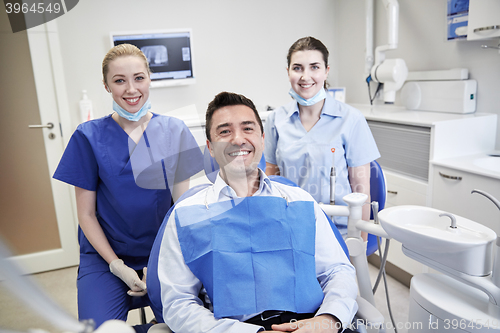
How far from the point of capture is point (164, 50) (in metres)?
0.79

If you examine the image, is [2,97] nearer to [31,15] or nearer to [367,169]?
[31,15]

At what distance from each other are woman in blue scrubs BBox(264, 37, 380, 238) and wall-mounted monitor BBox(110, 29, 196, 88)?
18.9 inches

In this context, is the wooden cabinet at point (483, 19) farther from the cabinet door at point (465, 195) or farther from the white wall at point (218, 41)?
the white wall at point (218, 41)

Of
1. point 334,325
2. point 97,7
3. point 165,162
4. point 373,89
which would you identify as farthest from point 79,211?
point 373,89

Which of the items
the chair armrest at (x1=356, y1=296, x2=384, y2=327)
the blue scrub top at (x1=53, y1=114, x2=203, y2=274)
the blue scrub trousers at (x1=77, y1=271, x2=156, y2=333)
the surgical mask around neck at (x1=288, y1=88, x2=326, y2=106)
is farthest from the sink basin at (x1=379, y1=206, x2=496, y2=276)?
the blue scrub trousers at (x1=77, y1=271, x2=156, y2=333)

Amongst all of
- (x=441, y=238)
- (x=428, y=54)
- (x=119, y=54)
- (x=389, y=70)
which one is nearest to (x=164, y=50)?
(x=119, y=54)

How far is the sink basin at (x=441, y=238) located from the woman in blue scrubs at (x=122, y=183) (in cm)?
53

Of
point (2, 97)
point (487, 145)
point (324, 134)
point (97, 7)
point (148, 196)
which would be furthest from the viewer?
point (487, 145)

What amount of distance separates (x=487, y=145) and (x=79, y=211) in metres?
1.87

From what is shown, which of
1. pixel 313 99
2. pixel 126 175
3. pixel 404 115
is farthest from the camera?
pixel 404 115

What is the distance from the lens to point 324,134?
1249mm

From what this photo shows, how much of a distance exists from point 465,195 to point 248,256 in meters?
1.22

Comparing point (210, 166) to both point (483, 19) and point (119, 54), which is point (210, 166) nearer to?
point (119, 54)

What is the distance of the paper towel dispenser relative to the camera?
1832mm
